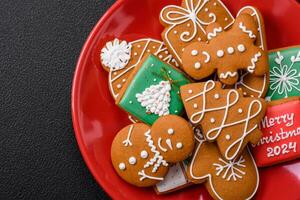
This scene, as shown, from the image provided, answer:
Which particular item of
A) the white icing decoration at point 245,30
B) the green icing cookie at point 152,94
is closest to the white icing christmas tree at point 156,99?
the green icing cookie at point 152,94

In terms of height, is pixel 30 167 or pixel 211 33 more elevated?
pixel 211 33

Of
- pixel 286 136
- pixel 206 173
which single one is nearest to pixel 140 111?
pixel 206 173

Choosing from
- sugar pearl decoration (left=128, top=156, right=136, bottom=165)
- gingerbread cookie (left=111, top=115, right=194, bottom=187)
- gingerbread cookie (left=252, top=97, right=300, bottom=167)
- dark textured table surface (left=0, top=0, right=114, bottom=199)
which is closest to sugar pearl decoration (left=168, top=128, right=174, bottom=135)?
gingerbread cookie (left=111, top=115, right=194, bottom=187)

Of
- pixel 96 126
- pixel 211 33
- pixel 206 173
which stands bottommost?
pixel 206 173

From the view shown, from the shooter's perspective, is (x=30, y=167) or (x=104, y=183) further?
(x=30, y=167)

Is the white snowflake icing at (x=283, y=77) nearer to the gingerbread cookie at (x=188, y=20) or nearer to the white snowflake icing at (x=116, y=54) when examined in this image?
the gingerbread cookie at (x=188, y=20)

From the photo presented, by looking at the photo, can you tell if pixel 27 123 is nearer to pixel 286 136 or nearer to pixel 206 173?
pixel 206 173

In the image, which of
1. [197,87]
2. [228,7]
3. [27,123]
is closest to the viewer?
[197,87]
